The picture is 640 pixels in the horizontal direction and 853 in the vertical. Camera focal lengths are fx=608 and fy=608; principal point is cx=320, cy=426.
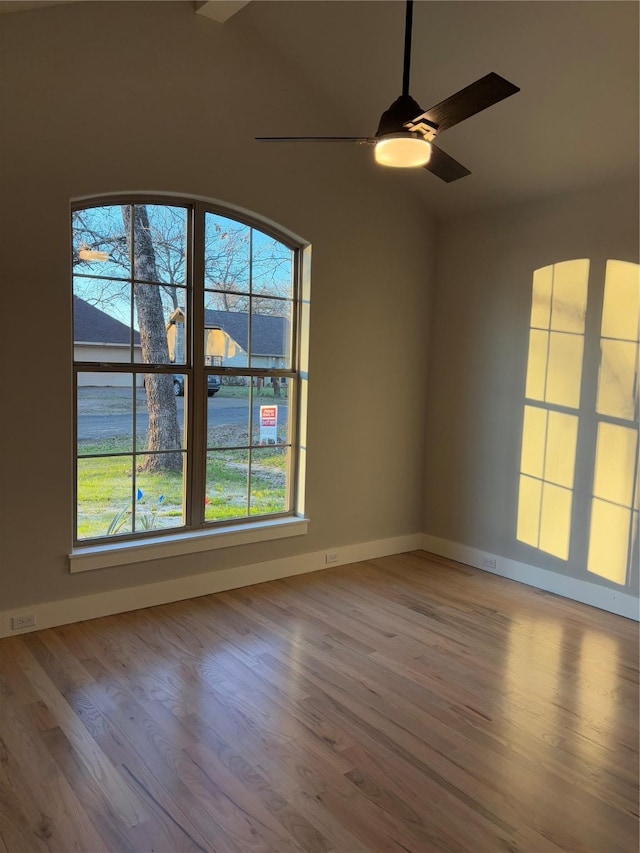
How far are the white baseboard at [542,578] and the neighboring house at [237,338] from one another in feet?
6.75

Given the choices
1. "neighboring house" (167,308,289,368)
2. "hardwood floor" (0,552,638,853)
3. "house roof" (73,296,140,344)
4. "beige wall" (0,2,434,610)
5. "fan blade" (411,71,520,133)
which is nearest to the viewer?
"hardwood floor" (0,552,638,853)

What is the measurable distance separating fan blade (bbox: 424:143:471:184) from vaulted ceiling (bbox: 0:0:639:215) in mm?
952

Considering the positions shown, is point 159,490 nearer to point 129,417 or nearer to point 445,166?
point 129,417

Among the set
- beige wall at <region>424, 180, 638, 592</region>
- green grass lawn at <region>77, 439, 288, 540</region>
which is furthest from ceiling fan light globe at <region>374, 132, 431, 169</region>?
green grass lawn at <region>77, 439, 288, 540</region>

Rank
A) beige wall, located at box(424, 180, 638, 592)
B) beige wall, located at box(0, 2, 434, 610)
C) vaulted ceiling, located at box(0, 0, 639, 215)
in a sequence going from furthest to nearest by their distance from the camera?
beige wall, located at box(424, 180, 638, 592), beige wall, located at box(0, 2, 434, 610), vaulted ceiling, located at box(0, 0, 639, 215)

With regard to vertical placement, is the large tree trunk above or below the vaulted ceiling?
below

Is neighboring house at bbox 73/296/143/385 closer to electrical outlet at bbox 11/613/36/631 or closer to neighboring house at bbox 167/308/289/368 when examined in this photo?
neighboring house at bbox 167/308/289/368

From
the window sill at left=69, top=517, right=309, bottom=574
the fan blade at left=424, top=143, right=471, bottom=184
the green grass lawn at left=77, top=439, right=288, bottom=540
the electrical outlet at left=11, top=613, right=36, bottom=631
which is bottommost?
the electrical outlet at left=11, top=613, right=36, bottom=631

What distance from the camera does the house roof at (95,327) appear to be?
3498mm

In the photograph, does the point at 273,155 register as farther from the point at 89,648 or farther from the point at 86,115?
the point at 89,648

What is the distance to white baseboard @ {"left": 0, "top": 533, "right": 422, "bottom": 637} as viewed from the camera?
339 cm

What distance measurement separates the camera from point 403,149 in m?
2.36

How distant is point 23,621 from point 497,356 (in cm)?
360

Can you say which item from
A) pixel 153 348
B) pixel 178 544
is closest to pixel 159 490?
pixel 178 544
